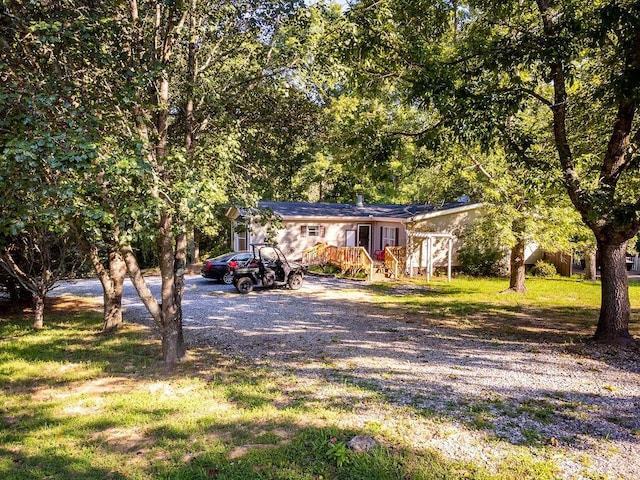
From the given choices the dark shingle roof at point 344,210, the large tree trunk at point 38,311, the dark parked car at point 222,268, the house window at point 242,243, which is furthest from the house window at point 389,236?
the large tree trunk at point 38,311

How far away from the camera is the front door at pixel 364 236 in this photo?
2376cm

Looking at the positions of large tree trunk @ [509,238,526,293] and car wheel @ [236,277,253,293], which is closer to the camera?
car wheel @ [236,277,253,293]

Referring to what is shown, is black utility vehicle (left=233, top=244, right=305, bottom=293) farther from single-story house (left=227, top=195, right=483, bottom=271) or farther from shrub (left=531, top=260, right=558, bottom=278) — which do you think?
shrub (left=531, top=260, right=558, bottom=278)

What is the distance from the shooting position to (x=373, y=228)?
23688mm

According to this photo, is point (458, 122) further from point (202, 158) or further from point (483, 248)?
point (483, 248)

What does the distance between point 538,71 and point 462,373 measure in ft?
18.4

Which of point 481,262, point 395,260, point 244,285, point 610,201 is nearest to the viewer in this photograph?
point 610,201

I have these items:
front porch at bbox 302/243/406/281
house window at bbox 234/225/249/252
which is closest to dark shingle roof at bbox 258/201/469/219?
house window at bbox 234/225/249/252

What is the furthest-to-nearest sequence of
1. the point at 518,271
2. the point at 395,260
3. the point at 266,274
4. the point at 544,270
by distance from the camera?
the point at 544,270
the point at 395,260
the point at 518,271
the point at 266,274

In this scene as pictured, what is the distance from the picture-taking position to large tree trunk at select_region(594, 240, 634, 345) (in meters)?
8.12

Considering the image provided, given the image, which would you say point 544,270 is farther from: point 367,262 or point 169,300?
point 169,300

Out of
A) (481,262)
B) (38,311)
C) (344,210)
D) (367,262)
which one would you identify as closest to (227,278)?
(367,262)

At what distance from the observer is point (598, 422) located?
189 inches

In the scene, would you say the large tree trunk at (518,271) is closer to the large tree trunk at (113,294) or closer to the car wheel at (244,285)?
the car wheel at (244,285)
